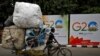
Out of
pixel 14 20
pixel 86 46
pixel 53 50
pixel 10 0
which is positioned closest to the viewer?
pixel 14 20

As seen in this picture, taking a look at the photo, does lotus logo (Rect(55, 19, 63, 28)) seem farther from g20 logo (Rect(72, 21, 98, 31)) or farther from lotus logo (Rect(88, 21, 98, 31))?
lotus logo (Rect(88, 21, 98, 31))

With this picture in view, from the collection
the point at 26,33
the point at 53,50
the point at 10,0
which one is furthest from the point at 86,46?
the point at 10,0

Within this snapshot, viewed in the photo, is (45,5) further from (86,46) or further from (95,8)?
(86,46)

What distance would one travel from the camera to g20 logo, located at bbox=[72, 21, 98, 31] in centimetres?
2161

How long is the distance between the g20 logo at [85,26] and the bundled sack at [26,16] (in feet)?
28.0

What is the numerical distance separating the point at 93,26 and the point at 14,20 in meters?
9.06

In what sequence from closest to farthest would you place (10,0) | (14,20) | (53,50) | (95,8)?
(14,20)
(53,50)
(95,8)
(10,0)

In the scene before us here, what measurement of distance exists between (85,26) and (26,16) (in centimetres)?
907

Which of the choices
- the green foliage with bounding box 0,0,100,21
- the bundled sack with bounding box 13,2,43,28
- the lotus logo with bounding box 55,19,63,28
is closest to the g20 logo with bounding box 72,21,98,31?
the lotus logo with bounding box 55,19,63,28

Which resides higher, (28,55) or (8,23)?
(8,23)

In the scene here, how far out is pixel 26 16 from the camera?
1324cm

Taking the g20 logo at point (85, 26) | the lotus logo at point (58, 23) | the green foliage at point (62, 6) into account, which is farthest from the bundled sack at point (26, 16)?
the green foliage at point (62, 6)

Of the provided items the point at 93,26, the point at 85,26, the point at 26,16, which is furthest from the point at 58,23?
the point at 26,16

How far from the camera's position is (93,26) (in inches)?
850
